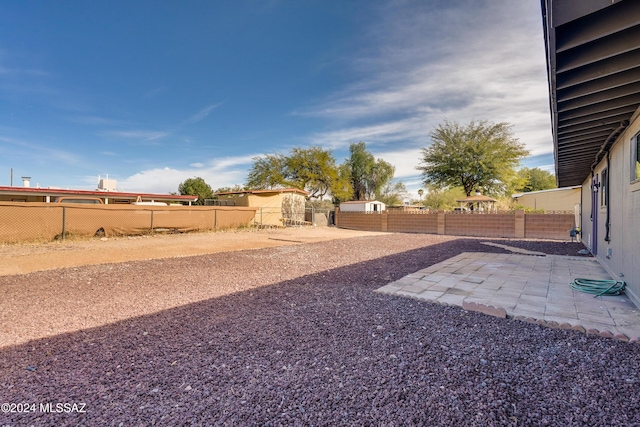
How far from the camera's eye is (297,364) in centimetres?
198

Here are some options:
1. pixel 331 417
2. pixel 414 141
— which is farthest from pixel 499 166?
pixel 331 417

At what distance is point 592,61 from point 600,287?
302cm

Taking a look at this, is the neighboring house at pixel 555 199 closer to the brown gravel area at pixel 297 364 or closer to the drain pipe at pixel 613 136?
the drain pipe at pixel 613 136

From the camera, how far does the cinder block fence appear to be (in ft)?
40.7

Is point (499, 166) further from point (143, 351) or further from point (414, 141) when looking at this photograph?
point (143, 351)

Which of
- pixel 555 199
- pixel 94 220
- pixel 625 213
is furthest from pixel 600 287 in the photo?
pixel 555 199

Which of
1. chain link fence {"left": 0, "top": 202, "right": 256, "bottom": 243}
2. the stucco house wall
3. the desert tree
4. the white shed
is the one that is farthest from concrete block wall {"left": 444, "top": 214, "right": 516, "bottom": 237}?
chain link fence {"left": 0, "top": 202, "right": 256, "bottom": 243}

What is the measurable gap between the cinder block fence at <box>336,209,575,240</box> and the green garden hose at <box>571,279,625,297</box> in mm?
10390

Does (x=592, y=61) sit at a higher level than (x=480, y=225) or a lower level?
higher

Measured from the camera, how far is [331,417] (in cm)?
144

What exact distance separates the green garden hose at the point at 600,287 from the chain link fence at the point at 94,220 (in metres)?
13.5

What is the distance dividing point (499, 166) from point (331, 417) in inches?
823

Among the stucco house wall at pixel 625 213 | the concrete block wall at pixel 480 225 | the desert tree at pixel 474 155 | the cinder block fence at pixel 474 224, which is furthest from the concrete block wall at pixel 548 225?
the stucco house wall at pixel 625 213

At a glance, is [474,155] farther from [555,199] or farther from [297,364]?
[297,364]
